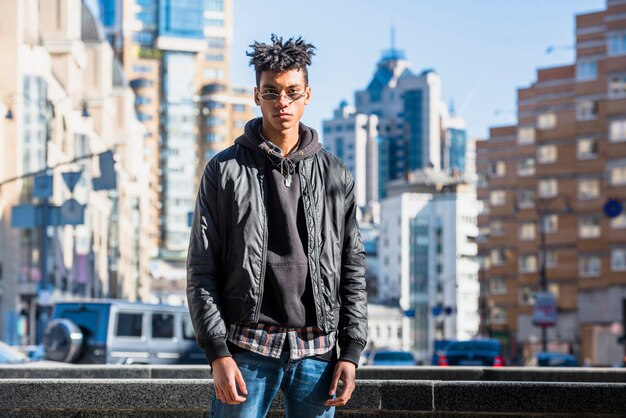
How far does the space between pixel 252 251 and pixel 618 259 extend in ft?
277

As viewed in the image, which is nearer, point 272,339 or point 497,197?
point 272,339

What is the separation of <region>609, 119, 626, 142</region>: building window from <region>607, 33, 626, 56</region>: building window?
4.39 meters

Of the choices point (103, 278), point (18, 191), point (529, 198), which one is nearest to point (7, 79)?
point (18, 191)

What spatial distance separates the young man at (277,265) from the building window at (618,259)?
83546 mm

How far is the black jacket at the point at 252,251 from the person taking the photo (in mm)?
5652

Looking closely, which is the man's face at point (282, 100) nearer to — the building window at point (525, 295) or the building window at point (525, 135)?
the building window at point (525, 295)

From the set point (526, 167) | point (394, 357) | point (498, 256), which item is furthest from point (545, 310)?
point (498, 256)

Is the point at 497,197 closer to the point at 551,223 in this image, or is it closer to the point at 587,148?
the point at 551,223

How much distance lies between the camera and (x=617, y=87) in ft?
298

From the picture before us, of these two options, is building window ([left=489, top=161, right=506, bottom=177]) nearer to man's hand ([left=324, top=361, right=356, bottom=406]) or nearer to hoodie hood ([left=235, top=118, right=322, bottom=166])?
hoodie hood ([left=235, top=118, right=322, bottom=166])

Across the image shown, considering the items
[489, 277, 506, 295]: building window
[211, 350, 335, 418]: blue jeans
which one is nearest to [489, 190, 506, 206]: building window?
[489, 277, 506, 295]: building window

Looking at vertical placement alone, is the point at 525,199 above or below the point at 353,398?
above

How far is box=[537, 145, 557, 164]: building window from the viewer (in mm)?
103188

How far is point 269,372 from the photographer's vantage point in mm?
5727
